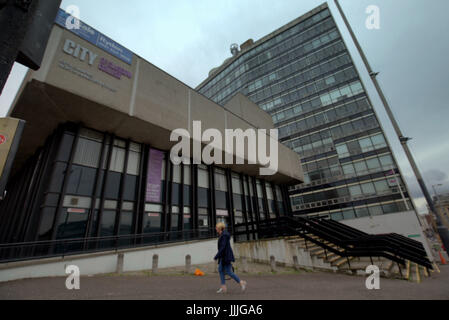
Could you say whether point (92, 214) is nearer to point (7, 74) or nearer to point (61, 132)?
point (61, 132)

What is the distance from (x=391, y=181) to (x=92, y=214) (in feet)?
123

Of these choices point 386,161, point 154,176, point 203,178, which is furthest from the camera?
point 386,161

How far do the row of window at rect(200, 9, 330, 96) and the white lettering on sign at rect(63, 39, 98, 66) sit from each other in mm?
49561

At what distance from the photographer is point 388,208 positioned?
31.5 metres

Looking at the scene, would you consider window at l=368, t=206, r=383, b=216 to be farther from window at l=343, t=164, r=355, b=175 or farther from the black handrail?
the black handrail

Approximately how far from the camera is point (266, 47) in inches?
2169

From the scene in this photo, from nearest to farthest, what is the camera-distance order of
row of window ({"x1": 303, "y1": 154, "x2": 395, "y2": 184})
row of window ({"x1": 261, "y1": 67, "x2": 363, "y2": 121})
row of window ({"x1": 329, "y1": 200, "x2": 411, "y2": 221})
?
row of window ({"x1": 329, "y1": 200, "x2": 411, "y2": 221}) < row of window ({"x1": 303, "y1": 154, "x2": 395, "y2": 184}) < row of window ({"x1": 261, "y1": 67, "x2": 363, "y2": 121})

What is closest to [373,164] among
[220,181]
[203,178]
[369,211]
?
[369,211]

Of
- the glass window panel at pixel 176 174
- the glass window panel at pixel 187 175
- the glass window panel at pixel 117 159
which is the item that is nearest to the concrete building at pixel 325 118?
the glass window panel at pixel 187 175

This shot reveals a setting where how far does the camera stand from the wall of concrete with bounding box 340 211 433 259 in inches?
1126

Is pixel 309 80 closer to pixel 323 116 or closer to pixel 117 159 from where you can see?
pixel 323 116

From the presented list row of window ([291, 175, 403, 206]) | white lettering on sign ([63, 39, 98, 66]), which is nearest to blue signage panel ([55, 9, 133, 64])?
white lettering on sign ([63, 39, 98, 66])

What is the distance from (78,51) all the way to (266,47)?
52.4 m
